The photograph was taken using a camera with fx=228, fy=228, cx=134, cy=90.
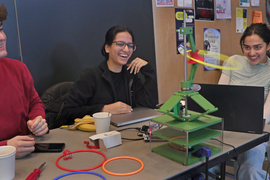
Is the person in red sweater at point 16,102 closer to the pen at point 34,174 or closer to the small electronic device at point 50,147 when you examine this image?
the small electronic device at point 50,147

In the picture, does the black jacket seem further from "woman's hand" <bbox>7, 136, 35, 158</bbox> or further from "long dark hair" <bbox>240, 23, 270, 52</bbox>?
"long dark hair" <bbox>240, 23, 270, 52</bbox>

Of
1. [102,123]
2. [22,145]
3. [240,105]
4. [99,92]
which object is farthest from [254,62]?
[22,145]

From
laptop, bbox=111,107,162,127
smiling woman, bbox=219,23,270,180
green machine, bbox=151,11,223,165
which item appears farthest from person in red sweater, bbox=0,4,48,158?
smiling woman, bbox=219,23,270,180

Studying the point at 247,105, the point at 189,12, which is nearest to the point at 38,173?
the point at 247,105

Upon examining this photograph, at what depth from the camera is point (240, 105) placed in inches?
43.2

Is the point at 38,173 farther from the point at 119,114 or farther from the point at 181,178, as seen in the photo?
the point at 119,114

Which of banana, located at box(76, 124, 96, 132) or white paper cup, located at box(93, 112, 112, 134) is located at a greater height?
white paper cup, located at box(93, 112, 112, 134)

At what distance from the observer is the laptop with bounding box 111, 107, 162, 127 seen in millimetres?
1293

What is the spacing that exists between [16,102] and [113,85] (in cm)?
67

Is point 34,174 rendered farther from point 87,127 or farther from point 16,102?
point 16,102

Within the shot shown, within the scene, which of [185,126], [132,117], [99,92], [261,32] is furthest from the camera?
[261,32]

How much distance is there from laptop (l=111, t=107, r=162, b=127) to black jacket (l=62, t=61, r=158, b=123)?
0.21 meters

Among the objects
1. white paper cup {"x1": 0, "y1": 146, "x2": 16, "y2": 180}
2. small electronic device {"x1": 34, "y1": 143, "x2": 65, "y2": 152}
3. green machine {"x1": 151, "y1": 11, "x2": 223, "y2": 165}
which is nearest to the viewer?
white paper cup {"x1": 0, "y1": 146, "x2": 16, "y2": 180}

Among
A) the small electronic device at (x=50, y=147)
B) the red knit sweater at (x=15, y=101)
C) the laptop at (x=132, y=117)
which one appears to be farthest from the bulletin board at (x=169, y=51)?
the small electronic device at (x=50, y=147)
